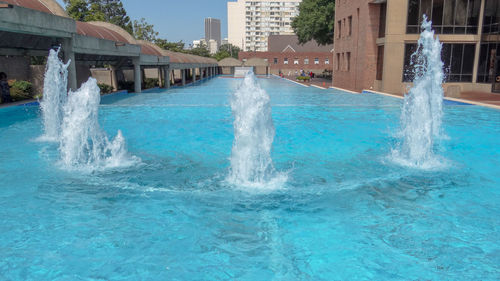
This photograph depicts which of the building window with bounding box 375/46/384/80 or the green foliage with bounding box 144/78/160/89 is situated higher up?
the building window with bounding box 375/46/384/80

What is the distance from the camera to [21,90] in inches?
768

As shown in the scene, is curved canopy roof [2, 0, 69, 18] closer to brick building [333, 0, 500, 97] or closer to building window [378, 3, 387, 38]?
brick building [333, 0, 500, 97]

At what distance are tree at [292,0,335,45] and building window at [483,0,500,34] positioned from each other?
18979 mm

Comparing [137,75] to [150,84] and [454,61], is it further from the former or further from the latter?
[454,61]

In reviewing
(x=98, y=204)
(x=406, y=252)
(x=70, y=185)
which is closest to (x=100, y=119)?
(x=70, y=185)

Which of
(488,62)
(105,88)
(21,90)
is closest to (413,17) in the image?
(488,62)

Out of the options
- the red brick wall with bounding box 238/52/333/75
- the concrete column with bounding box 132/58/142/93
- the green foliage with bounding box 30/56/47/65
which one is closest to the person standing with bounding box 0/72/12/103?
the concrete column with bounding box 132/58/142/93

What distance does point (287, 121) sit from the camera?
A: 15211 mm

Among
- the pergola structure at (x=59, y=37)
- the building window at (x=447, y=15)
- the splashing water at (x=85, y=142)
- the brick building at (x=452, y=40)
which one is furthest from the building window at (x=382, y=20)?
the splashing water at (x=85, y=142)

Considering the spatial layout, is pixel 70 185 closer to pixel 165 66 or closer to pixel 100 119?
pixel 100 119

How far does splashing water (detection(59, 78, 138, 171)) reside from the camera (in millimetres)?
8852

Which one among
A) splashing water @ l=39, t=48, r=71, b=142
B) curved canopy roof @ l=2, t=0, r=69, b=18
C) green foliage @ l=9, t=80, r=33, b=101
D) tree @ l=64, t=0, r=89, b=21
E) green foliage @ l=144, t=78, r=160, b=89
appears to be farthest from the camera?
tree @ l=64, t=0, r=89, b=21

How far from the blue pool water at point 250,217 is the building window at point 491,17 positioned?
18862mm

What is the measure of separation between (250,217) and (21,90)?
1775cm
